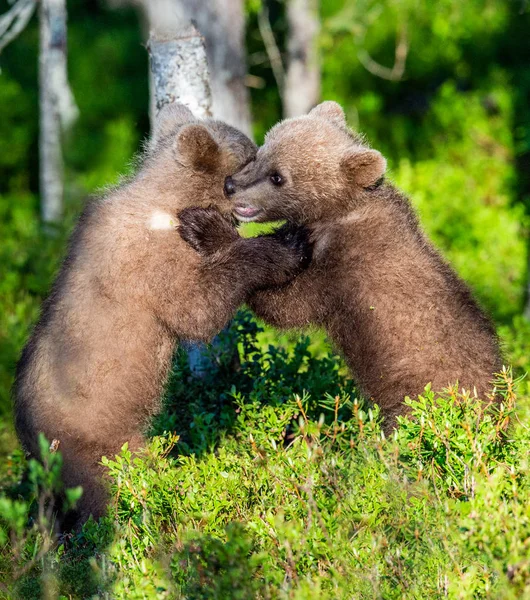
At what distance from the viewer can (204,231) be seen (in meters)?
4.94

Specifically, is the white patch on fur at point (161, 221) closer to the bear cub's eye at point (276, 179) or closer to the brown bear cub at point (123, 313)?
the brown bear cub at point (123, 313)

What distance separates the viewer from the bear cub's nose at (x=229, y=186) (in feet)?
17.3

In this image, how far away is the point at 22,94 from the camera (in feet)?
50.3

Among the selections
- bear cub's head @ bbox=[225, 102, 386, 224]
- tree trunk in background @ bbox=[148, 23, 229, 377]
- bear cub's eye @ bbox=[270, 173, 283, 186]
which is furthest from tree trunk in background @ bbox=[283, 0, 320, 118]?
bear cub's eye @ bbox=[270, 173, 283, 186]

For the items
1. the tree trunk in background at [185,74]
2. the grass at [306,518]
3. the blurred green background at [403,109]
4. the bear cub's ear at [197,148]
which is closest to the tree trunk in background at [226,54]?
the blurred green background at [403,109]

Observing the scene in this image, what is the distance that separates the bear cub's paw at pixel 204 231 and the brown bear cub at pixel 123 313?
1cm

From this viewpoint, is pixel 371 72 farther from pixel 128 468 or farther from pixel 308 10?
pixel 128 468

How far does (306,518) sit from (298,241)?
1.63 m

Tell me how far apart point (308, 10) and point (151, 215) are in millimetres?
8767

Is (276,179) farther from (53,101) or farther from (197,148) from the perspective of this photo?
(53,101)

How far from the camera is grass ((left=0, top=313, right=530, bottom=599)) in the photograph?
11.7 ft

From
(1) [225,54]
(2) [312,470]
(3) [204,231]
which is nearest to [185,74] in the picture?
(3) [204,231]

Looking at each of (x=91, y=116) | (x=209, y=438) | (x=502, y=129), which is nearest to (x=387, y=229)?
(x=209, y=438)

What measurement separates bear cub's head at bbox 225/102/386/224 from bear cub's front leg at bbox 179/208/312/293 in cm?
33
